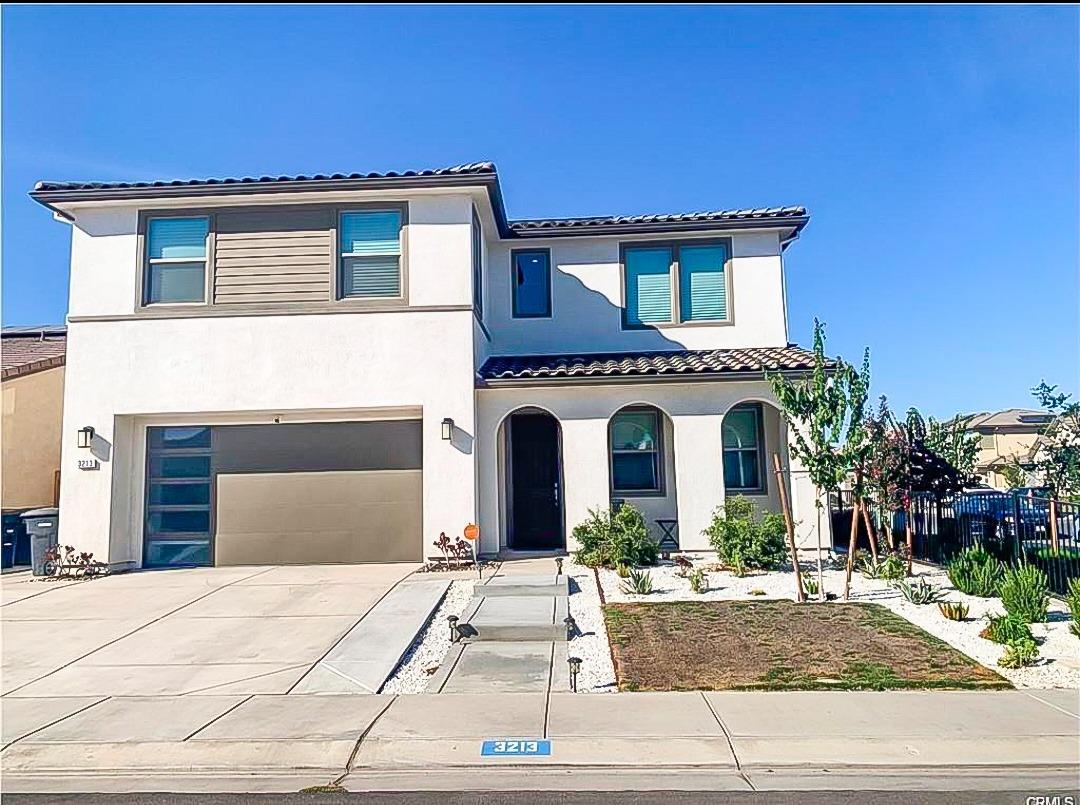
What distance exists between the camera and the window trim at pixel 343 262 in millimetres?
12891

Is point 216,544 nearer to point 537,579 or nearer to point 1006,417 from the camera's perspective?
point 537,579

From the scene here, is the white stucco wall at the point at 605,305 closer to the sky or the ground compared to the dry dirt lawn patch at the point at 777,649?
closer to the sky

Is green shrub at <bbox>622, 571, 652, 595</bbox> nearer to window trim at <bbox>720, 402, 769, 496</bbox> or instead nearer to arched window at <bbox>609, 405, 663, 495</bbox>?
arched window at <bbox>609, 405, 663, 495</bbox>

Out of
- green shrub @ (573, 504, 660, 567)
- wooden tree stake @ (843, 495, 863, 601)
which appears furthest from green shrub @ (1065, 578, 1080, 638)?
green shrub @ (573, 504, 660, 567)

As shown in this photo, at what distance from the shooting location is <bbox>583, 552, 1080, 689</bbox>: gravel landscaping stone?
7.09 meters

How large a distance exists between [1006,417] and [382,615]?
127ft

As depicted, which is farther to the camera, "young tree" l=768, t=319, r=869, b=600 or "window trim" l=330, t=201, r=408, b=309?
"window trim" l=330, t=201, r=408, b=309

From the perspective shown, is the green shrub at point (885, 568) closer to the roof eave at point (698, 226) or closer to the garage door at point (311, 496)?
the roof eave at point (698, 226)

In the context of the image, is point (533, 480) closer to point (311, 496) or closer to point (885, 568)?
point (311, 496)

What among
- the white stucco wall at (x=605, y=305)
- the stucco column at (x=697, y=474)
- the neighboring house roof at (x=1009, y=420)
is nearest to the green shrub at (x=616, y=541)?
the stucco column at (x=697, y=474)

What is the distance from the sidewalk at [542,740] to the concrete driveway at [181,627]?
0.62 metres

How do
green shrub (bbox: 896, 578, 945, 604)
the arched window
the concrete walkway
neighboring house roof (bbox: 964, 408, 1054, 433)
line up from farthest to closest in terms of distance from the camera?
neighboring house roof (bbox: 964, 408, 1054, 433), the arched window, green shrub (bbox: 896, 578, 945, 604), the concrete walkway

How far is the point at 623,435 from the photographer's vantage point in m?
14.6

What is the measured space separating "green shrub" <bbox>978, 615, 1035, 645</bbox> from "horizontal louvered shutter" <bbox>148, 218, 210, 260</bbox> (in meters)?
12.7
